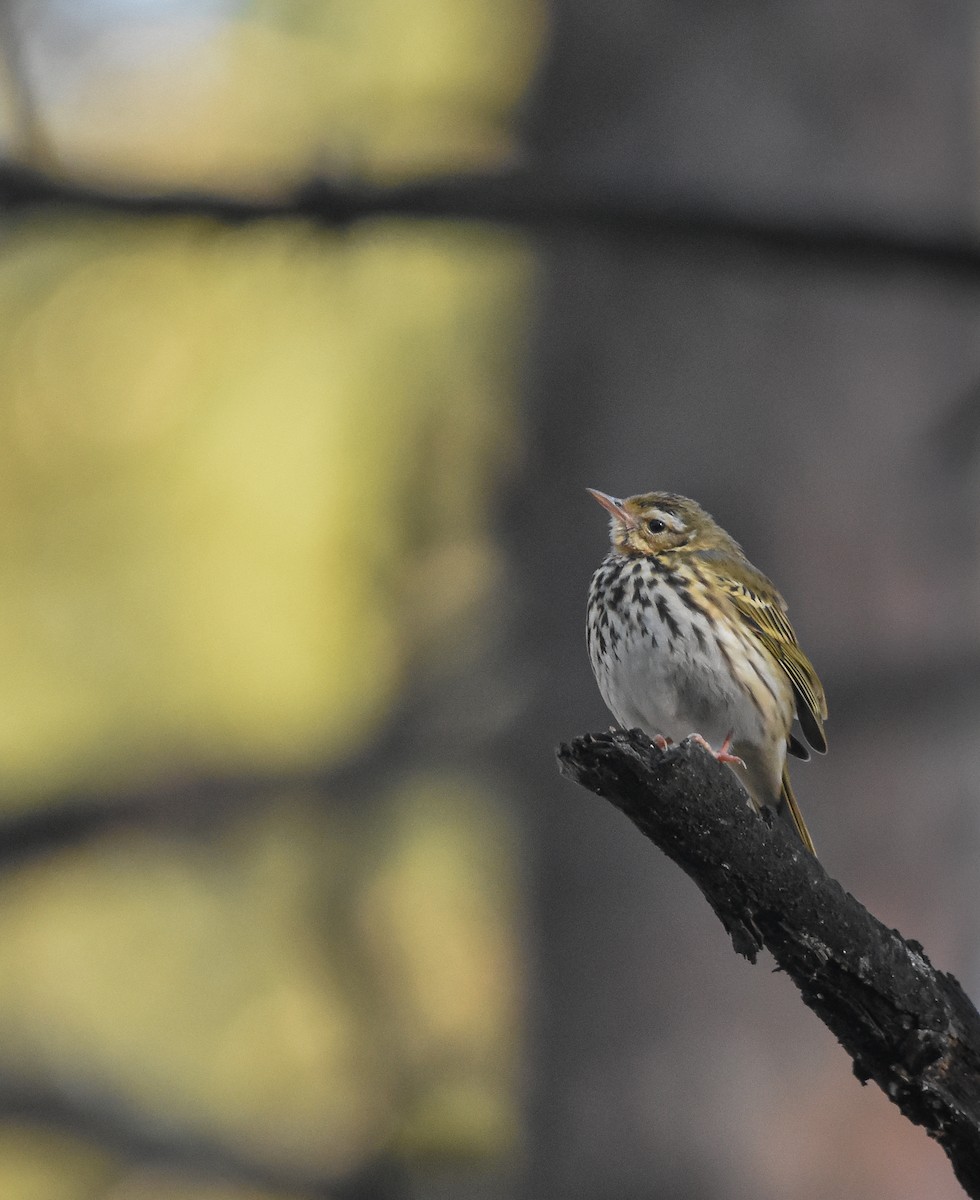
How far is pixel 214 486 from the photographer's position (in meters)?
8.02

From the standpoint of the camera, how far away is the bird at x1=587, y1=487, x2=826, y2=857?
11.6 feet

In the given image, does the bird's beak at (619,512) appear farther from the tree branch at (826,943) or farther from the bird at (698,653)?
the tree branch at (826,943)

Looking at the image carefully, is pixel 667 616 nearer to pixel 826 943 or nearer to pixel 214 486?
pixel 826 943

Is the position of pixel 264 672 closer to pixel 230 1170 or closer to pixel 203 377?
pixel 203 377

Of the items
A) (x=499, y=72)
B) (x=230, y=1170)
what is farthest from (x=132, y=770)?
(x=499, y=72)

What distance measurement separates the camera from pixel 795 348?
203 inches

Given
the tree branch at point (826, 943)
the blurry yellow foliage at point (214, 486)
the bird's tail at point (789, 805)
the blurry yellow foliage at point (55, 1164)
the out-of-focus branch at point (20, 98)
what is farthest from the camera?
the blurry yellow foliage at point (214, 486)

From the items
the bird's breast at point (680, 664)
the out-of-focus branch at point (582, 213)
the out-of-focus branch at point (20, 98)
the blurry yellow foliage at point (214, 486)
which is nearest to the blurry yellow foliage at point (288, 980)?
the blurry yellow foliage at point (214, 486)

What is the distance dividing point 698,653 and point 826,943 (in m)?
1.67

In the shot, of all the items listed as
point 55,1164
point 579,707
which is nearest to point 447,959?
point 55,1164

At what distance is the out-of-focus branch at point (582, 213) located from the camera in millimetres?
1929

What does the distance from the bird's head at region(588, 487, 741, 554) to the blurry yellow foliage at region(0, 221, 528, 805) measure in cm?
271

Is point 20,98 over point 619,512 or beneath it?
over

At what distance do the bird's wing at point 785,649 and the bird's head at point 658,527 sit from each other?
0.15 meters
